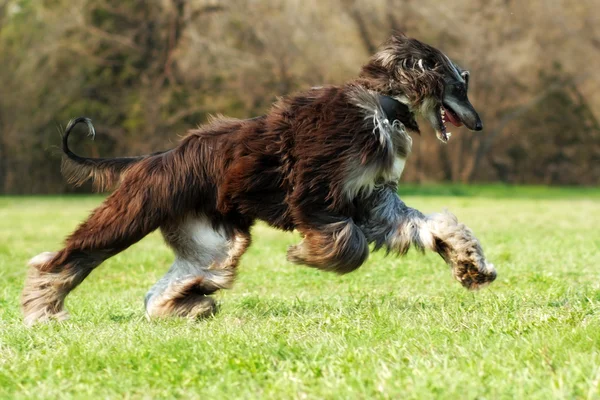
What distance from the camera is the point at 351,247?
4586mm

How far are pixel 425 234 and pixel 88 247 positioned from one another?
188 cm

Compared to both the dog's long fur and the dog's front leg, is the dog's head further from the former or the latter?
the dog's front leg

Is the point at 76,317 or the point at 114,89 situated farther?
the point at 114,89

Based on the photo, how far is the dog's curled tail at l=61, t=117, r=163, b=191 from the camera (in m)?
5.01

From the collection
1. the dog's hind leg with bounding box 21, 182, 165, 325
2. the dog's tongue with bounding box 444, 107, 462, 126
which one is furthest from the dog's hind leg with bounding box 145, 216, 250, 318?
the dog's tongue with bounding box 444, 107, 462, 126

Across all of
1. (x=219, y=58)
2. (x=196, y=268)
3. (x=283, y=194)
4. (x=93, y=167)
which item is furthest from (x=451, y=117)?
(x=219, y=58)

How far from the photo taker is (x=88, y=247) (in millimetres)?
4820

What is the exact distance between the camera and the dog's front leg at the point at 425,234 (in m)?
4.52

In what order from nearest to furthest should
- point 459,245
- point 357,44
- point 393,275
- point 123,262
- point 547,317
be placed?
point 547,317
point 459,245
point 393,275
point 123,262
point 357,44

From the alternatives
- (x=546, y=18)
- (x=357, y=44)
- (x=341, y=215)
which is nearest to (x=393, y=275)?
(x=341, y=215)

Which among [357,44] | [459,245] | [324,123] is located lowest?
[459,245]

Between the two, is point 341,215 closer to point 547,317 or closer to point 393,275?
point 547,317

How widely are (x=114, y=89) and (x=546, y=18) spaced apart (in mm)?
12051

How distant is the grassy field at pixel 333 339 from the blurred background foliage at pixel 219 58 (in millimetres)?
15571
